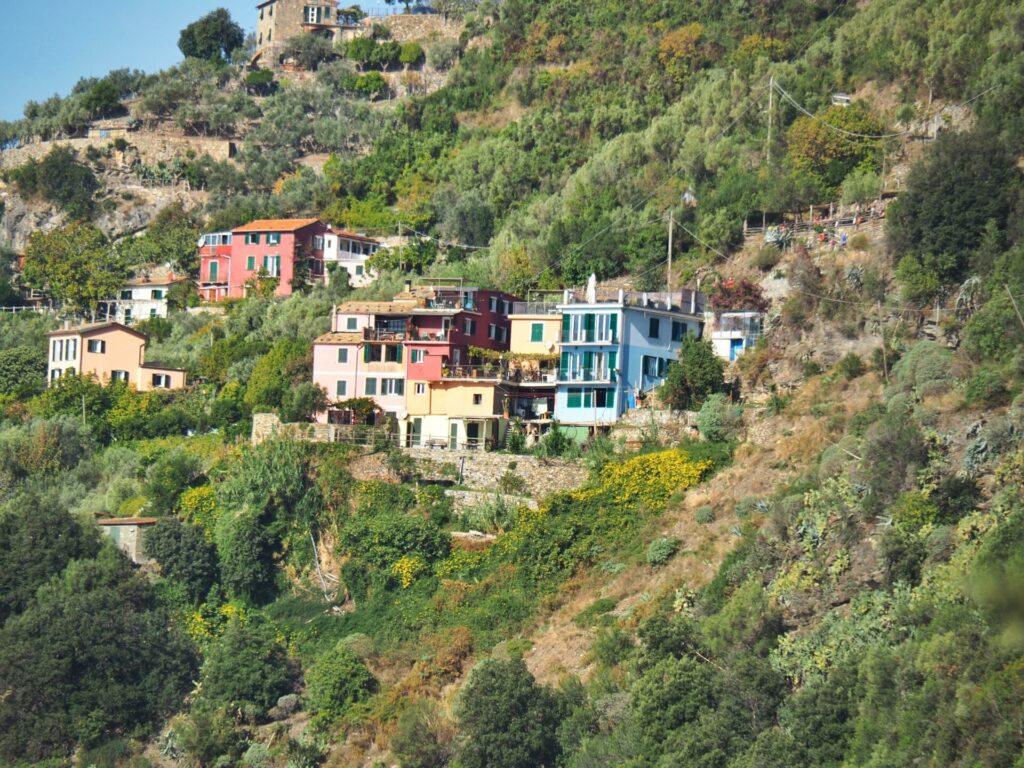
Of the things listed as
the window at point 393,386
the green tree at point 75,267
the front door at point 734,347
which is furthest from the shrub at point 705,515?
the green tree at point 75,267

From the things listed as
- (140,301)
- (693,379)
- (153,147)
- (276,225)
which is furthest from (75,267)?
(693,379)

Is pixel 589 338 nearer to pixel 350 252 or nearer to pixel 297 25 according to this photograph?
pixel 350 252

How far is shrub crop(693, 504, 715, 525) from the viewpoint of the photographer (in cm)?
5103

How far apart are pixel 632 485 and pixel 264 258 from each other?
112ft

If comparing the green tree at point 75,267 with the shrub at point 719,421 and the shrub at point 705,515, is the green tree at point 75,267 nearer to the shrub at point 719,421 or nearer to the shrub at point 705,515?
the shrub at point 719,421

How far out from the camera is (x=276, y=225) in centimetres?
8375

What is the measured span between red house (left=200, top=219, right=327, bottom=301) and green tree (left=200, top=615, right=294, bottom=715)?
3107 centimetres

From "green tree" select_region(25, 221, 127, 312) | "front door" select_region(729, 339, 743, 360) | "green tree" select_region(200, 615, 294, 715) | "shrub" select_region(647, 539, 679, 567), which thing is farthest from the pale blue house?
"green tree" select_region(25, 221, 127, 312)

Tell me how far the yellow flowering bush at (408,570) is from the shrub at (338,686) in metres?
4.03

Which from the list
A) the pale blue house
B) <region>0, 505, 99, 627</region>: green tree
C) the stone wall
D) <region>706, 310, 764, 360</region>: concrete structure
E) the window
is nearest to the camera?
<region>0, 505, 99, 627</region>: green tree

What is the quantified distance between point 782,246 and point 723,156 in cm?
975

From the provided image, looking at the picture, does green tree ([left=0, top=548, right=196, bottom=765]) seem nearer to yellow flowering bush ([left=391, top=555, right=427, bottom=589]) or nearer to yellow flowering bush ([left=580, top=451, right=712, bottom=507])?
yellow flowering bush ([left=391, top=555, right=427, bottom=589])

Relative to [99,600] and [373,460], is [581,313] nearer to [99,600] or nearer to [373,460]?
[373,460]

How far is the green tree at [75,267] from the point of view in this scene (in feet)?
279
